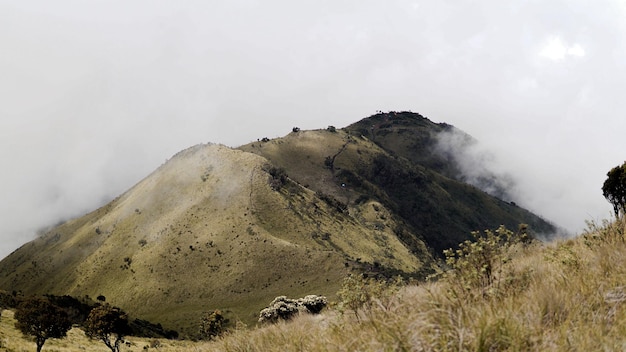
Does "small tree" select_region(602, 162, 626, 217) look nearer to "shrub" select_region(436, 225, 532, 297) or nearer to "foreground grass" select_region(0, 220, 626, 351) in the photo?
"shrub" select_region(436, 225, 532, 297)

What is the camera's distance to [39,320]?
40.1 metres

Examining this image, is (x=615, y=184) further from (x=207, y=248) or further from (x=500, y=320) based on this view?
(x=207, y=248)

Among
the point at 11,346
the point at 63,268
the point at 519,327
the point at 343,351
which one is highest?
the point at 519,327

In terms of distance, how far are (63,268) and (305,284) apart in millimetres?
98558

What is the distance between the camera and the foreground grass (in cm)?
371

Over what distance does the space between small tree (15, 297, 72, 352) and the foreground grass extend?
42371 millimetres

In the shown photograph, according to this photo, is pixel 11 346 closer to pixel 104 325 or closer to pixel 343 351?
pixel 104 325

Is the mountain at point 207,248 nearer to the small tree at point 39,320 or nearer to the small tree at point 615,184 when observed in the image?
the small tree at point 39,320

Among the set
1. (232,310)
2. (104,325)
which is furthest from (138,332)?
(104,325)

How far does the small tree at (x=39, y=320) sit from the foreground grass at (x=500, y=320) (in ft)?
139

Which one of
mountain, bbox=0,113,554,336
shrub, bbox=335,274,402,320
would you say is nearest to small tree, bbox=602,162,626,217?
shrub, bbox=335,274,402,320

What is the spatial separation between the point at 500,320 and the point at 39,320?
47.1 meters

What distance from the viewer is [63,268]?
501 ft

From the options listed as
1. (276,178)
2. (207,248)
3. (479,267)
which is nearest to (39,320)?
(479,267)
